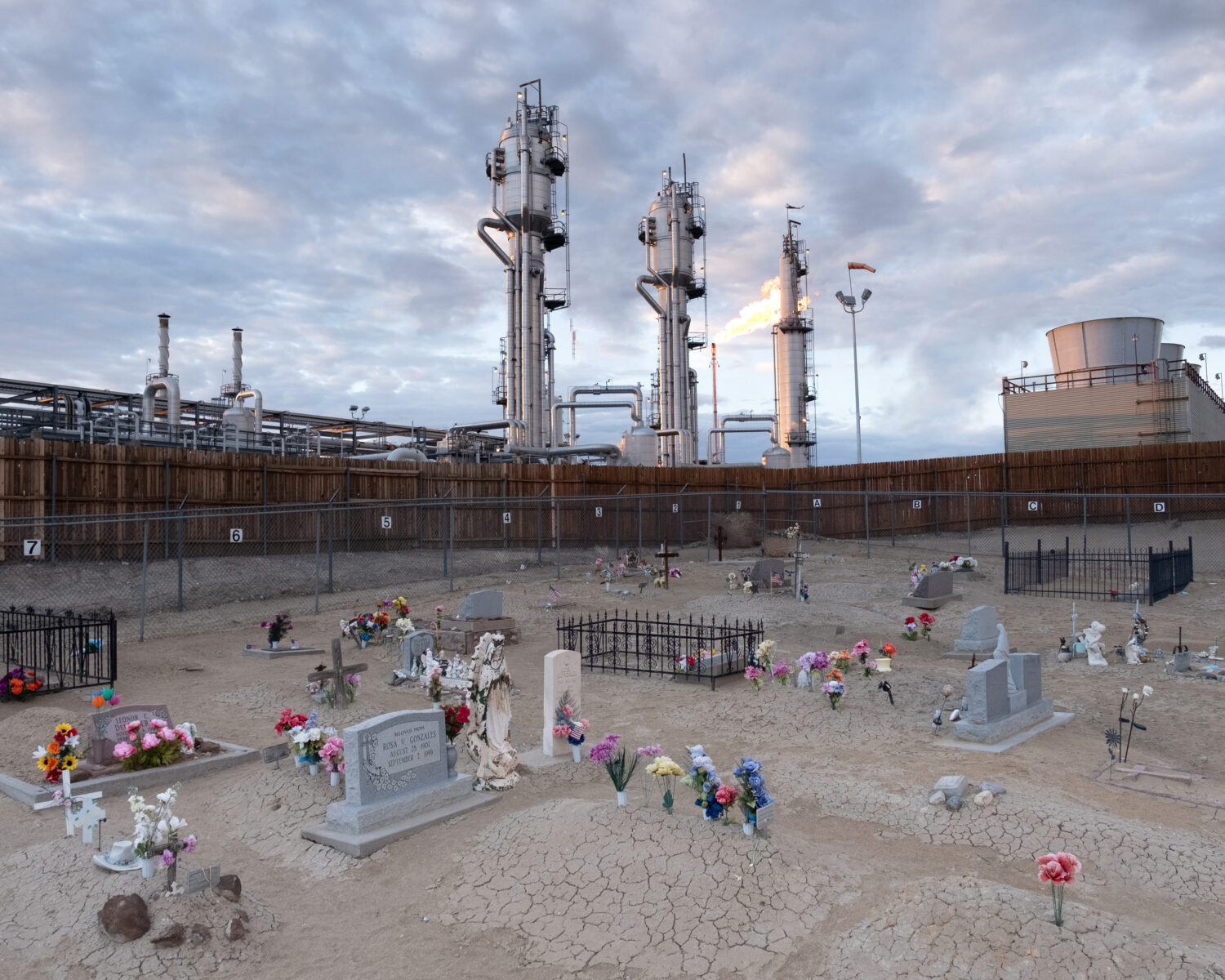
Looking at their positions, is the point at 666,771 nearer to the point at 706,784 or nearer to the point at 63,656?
the point at 706,784

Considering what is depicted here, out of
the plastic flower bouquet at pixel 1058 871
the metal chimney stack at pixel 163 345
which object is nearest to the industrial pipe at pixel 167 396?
the metal chimney stack at pixel 163 345

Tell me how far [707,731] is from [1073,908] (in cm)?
586

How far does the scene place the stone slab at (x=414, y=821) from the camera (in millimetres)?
7191

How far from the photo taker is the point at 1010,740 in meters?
9.87

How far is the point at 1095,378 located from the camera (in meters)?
39.0

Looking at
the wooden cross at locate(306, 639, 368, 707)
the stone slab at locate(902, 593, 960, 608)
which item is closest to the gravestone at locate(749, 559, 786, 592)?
the stone slab at locate(902, 593, 960, 608)

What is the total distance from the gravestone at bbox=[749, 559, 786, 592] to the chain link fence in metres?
4.46

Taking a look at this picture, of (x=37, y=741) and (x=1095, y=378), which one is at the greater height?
(x=1095, y=378)

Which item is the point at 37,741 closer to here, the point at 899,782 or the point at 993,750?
the point at 899,782

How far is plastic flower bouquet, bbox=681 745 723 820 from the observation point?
676 cm

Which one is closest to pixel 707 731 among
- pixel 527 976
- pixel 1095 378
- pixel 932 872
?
pixel 932 872

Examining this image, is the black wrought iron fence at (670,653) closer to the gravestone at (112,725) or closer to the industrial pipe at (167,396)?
the gravestone at (112,725)

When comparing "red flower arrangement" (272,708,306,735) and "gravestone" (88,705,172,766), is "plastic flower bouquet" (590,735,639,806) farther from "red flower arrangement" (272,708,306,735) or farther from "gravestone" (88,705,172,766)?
"gravestone" (88,705,172,766)

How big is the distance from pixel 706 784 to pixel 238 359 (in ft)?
140
